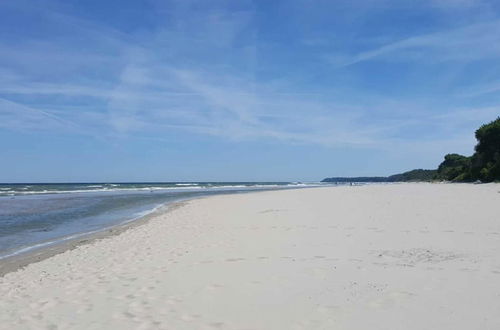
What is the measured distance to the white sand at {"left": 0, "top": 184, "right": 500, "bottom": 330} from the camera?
5.16 m

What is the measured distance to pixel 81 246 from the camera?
12.2 m

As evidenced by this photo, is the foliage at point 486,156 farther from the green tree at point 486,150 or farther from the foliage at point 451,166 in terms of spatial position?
the foliage at point 451,166

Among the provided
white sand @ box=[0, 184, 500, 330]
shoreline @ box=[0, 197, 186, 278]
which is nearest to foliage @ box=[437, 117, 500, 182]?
white sand @ box=[0, 184, 500, 330]

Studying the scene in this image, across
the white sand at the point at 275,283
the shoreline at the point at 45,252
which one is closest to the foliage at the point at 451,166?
the white sand at the point at 275,283

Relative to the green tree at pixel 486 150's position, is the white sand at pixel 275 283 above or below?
below

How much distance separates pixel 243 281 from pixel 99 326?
95.7 inches

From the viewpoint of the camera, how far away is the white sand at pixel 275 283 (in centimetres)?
516

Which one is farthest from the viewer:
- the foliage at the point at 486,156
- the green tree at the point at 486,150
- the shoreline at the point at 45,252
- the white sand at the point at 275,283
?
the green tree at the point at 486,150

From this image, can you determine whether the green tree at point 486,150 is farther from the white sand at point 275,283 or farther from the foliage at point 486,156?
the white sand at point 275,283

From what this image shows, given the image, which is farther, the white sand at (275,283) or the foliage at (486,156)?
the foliage at (486,156)

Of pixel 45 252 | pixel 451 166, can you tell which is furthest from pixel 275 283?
pixel 451 166

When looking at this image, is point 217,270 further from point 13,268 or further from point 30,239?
point 30,239

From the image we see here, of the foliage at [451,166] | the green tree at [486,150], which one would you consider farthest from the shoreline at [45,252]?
the foliage at [451,166]

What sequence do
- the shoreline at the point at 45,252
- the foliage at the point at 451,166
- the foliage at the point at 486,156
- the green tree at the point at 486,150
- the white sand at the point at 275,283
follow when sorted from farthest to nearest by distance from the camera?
the foliage at the point at 451,166 → the green tree at the point at 486,150 → the foliage at the point at 486,156 → the shoreline at the point at 45,252 → the white sand at the point at 275,283
